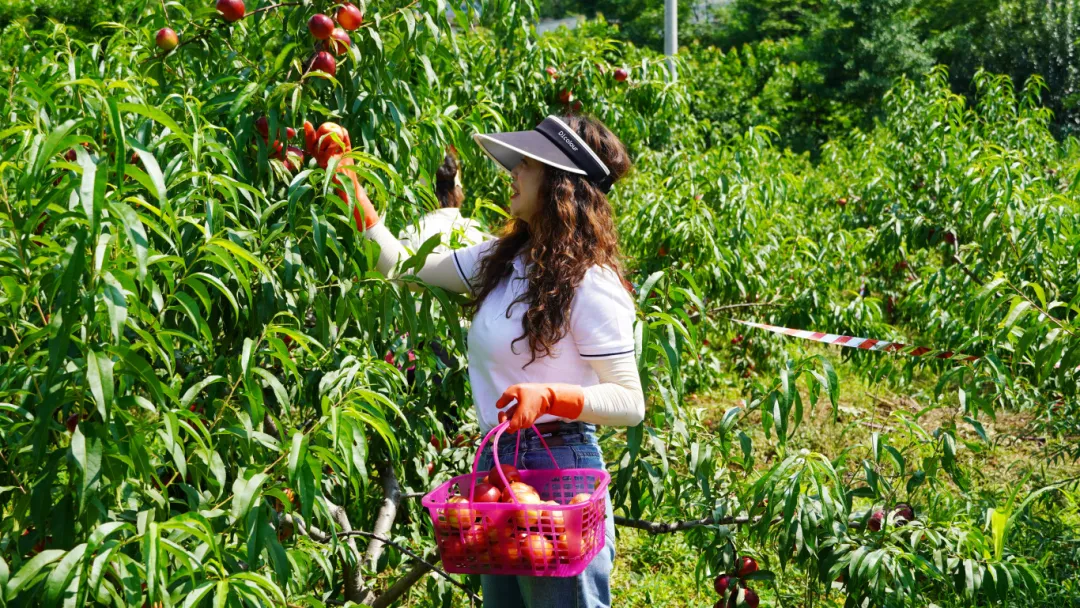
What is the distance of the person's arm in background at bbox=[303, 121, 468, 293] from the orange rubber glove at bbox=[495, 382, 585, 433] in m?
0.42

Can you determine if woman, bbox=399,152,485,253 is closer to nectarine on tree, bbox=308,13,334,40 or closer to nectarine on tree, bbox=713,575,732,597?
nectarine on tree, bbox=308,13,334,40

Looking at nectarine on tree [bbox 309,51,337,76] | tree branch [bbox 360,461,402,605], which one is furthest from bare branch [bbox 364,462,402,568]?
nectarine on tree [bbox 309,51,337,76]

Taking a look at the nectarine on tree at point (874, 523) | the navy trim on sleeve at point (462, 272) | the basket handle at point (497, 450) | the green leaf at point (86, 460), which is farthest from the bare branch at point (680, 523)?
the green leaf at point (86, 460)

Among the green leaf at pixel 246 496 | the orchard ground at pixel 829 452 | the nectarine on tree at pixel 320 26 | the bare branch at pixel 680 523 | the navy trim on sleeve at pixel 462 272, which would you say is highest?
the nectarine on tree at pixel 320 26

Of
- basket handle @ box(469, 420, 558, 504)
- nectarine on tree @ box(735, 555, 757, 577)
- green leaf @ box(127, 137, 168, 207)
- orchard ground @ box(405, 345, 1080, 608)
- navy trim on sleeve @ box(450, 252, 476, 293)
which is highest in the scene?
green leaf @ box(127, 137, 168, 207)

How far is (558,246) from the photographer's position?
2.04 meters

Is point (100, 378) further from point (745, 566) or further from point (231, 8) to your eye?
point (745, 566)

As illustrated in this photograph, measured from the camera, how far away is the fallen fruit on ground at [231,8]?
2.48 meters

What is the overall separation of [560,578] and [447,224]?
4.79 feet

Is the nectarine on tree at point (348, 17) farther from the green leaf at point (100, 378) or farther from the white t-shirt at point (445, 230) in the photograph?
the green leaf at point (100, 378)

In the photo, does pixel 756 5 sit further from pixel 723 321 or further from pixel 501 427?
pixel 501 427

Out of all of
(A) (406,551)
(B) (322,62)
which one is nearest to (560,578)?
(A) (406,551)

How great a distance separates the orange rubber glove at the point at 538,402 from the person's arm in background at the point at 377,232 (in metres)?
0.42

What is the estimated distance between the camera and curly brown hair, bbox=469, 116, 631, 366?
199cm
